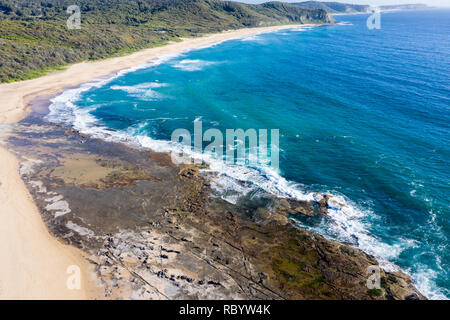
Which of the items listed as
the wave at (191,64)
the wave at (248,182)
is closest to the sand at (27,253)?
the wave at (248,182)

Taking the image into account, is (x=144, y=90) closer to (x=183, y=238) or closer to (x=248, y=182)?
(x=248, y=182)

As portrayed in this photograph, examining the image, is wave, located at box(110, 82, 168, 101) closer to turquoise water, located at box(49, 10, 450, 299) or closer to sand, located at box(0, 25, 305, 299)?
turquoise water, located at box(49, 10, 450, 299)

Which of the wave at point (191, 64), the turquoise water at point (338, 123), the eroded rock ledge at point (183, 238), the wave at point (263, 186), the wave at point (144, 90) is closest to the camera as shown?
the eroded rock ledge at point (183, 238)

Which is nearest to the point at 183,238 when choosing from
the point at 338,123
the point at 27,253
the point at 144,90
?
the point at 27,253

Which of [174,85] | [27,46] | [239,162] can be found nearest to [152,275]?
[239,162]

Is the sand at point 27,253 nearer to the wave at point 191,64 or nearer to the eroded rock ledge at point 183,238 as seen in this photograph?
the eroded rock ledge at point 183,238
